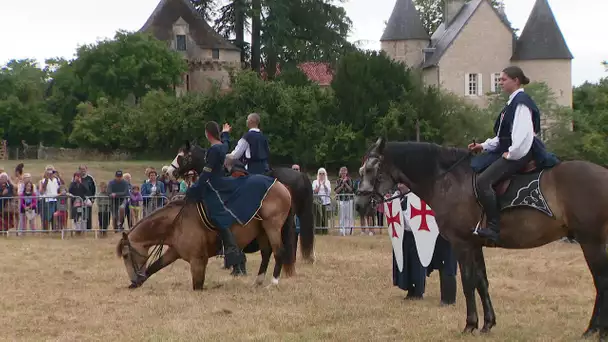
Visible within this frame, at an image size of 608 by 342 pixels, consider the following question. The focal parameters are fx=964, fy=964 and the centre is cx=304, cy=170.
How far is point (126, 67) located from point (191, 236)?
5386 centimetres

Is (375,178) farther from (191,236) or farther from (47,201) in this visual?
(47,201)

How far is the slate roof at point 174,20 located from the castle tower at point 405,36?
45.9ft

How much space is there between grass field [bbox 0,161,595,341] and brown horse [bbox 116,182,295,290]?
345 millimetres

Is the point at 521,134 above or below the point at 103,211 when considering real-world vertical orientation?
above

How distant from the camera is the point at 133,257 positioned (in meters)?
14.0

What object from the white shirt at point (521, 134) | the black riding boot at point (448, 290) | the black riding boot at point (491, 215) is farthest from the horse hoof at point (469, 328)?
the black riding boot at point (448, 290)

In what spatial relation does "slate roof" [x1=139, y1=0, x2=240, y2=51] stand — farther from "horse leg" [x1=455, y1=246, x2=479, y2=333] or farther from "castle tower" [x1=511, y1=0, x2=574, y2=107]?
"horse leg" [x1=455, y1=246, x2=479, y2=333]

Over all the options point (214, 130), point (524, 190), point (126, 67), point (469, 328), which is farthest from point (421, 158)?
point (126, 67)

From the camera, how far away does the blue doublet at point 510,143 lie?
10.0 m

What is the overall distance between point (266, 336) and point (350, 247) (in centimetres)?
1124

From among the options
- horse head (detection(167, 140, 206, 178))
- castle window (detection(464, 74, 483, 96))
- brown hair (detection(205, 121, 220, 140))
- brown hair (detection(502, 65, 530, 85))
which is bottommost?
horse head (detection(167, 140, 206, 178))

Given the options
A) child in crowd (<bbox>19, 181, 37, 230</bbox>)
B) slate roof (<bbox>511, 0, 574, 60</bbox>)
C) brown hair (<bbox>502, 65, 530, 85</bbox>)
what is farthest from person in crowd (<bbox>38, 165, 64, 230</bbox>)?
slate roof (<bbox>511, 0, 574, 60</bbox>)

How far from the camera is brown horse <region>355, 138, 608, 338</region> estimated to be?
384 inches

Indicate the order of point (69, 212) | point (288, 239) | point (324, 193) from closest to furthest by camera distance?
point (288, 239) < point (69, 212) < point (324, 193)
